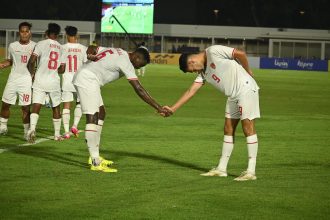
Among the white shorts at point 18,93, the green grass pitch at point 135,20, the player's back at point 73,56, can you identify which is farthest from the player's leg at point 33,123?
the green grass pitch at point 135,20

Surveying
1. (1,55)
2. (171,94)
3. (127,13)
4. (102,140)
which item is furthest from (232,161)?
(127,13)

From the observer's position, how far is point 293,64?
71938 millimetres

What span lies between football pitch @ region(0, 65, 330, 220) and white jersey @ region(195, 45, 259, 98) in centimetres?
132

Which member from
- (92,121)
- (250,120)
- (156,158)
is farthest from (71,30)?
(250,120)

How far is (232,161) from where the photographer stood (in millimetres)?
13406

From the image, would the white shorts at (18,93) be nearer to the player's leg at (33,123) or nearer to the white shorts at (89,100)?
the player's leg at (33,123)

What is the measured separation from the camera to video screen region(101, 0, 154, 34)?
76.7 metres

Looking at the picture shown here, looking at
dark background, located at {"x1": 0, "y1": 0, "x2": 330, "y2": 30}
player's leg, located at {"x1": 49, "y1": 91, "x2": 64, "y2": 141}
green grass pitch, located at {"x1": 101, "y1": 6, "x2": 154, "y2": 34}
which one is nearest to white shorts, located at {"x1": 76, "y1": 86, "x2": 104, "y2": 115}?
player's leg, located at {"x1": 49, "y1": 91, "x2": 64, "y2": 141}

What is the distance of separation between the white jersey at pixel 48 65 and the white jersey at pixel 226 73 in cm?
501

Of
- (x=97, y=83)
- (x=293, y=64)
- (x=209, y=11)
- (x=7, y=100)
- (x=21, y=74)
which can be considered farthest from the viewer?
(x=209, y=11)

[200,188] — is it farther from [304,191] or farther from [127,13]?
[127,13]

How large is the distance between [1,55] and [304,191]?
60362 millimetres

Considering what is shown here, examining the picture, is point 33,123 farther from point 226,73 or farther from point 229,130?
point 226,73

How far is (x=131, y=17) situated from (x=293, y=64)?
16.5 metres
